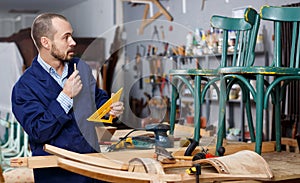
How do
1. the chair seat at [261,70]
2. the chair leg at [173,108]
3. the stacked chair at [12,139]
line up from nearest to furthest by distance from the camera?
1. the chair leg at [173,108]
2. the chair seat at [261,70]
3. the stacked chair at [12,139]

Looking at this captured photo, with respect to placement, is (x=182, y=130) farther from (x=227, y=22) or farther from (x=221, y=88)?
(x=227, y=22)

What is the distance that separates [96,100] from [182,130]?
0.21 m

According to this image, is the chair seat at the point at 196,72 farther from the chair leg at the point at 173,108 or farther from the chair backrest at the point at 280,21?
the chair backrest at the point at 280,21

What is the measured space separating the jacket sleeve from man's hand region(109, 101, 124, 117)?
0.11 meters

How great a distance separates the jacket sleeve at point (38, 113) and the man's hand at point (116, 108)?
0.35ft

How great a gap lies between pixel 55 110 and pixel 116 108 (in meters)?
0.14

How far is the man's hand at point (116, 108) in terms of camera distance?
98cm

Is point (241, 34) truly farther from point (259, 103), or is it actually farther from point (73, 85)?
point (73, 85)

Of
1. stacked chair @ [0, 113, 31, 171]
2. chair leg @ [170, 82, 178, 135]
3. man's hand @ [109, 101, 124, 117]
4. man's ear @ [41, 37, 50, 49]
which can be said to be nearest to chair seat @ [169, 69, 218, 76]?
chair leg @ [170, 82, 178, 135]

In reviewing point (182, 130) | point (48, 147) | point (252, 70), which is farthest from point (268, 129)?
point (48, 147)

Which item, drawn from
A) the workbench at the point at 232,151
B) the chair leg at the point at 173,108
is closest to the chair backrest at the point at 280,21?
the workbench at the point at 232,151

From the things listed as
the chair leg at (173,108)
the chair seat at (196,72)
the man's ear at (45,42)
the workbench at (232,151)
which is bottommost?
the workbench at (232,151)

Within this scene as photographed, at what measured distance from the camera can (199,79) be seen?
3.80 feet

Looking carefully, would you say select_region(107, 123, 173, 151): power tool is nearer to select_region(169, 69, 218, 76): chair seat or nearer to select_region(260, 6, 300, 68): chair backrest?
select_region(169, 69, 218, 76): chair seat
